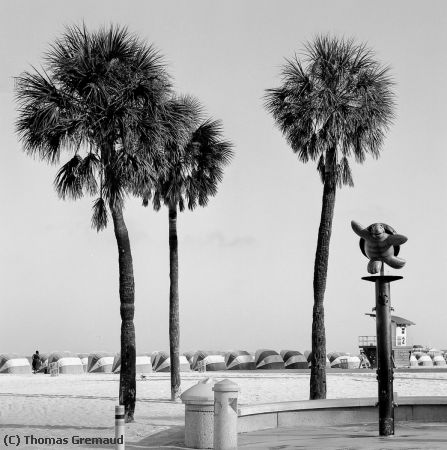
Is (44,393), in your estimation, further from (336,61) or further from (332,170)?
→ (336,61)

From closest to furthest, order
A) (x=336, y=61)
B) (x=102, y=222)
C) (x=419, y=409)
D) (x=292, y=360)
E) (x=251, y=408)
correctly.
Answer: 1. (x=251, y=408)
2. (x=419, y=409)
3. (x=102, y=222)
4. (x=336, y=61)
5. (x=292, y=360)

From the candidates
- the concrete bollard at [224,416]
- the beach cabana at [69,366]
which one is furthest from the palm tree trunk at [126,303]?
the beach cabana at [69,366]

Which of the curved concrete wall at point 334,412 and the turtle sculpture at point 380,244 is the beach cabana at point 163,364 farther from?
the turtle sculpture at point 380,244

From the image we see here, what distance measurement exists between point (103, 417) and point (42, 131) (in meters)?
6.94

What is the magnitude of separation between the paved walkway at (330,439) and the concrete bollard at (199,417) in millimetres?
383

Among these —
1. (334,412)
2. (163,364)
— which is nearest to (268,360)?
(163,364)

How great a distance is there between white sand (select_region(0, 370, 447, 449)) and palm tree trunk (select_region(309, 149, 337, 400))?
2811 mm

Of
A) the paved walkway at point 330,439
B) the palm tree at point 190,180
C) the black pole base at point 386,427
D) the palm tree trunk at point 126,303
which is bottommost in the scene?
the paved walkway at point 330,439

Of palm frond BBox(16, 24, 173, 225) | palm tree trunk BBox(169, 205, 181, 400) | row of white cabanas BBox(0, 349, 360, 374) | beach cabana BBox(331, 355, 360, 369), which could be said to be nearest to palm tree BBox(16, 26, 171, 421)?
palm frond BBox(16, 24, 173, 225)

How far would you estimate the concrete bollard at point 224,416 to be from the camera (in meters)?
12.6

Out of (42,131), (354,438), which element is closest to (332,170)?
(42,131)

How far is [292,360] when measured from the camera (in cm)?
4975

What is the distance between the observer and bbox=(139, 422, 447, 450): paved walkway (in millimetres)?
13141

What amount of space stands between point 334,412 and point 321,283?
606 cm
